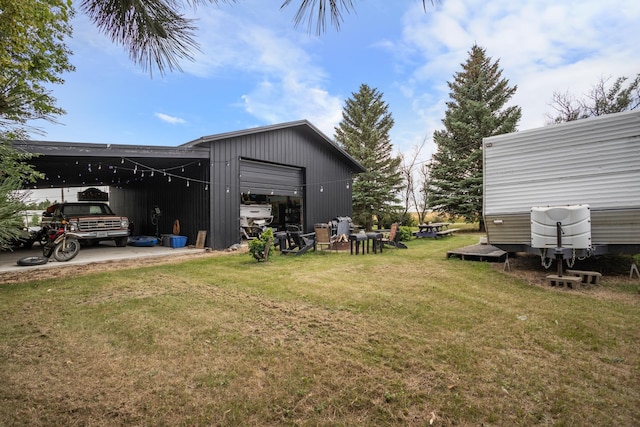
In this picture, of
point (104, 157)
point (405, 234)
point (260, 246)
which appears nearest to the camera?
point (260, 246)

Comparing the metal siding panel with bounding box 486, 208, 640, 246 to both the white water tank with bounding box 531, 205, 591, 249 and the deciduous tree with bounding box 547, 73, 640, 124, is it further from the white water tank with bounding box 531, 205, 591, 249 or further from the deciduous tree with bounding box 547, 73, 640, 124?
the deciduous tree with bounding box 547, 73, 640, 124

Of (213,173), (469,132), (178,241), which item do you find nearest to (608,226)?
(213,173)

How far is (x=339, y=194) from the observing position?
1684cm

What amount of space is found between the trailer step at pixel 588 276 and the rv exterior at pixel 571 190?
1.14 feet

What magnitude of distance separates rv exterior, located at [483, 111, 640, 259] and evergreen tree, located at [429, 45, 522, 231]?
1228cm

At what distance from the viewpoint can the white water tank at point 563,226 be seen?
5.30 m

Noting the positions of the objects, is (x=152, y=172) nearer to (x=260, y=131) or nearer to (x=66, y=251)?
(x=66, y=251)

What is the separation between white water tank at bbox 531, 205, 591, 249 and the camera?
5305mm

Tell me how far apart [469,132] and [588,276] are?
1505cm

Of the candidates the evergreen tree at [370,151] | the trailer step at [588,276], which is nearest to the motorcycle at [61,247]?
A: the trailer step at [588,276]

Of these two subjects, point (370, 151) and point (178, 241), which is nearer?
point (178, 241)

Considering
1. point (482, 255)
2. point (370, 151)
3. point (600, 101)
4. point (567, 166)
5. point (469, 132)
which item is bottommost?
point (482, 255)

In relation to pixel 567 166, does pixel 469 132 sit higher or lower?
higher

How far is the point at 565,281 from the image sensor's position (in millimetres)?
5164
